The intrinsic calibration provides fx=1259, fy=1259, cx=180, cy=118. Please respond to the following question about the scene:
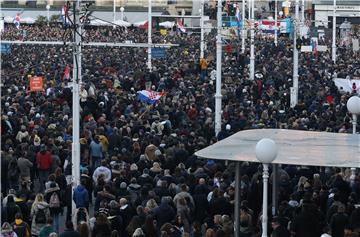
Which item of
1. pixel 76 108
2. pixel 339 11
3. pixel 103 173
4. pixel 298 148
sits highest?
pixel 339 11

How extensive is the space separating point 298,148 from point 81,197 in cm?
396

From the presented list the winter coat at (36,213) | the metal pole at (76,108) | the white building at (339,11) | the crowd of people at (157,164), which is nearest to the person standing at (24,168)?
the crowd of people at (157,164)

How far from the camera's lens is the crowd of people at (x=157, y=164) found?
19.0m

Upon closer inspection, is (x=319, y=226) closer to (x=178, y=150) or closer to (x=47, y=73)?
(x=178, y=150)

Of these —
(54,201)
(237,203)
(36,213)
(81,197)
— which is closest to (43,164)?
(54,201)

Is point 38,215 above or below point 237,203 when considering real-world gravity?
below

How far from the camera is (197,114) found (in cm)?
3547

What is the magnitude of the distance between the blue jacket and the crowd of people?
24 millimetres

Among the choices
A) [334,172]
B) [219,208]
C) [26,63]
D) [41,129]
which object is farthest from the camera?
[26,63]

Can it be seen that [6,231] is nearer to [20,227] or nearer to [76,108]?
[20,227]

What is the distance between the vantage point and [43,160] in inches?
1006

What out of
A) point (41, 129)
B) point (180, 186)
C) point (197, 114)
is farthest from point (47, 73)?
point (180, 186)

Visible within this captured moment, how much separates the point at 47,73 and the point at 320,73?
1204cm

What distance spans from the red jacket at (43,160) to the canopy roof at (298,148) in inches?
197
